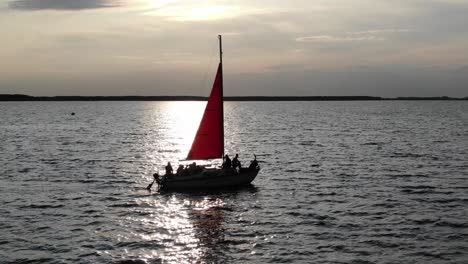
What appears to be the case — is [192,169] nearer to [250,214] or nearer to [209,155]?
[209,155]

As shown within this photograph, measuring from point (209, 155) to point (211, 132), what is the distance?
207 cm

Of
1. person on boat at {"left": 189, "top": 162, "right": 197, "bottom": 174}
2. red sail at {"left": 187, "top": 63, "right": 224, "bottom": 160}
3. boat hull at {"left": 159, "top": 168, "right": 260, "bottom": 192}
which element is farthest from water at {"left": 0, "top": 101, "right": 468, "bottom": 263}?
red sail at {"left": 187, "top": 63, "right": 224, "bottom": 160}

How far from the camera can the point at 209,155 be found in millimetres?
46156

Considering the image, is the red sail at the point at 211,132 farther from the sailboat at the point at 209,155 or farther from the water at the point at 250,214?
the water at the point at 250,214

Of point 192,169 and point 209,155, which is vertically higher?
point 209,155

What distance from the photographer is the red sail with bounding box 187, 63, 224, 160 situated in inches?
1795

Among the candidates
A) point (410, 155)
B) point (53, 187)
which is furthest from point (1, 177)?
point (410, 155)

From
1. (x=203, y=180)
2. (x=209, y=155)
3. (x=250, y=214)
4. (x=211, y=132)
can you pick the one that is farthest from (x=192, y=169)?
(x=250, y=214)

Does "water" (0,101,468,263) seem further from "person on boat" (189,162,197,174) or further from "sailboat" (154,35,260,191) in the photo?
"person on boat" (189,162,197,174)

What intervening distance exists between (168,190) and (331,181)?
1656cm

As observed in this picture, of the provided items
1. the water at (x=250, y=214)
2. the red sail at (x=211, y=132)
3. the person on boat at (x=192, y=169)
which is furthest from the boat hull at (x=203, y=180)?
the red sail at (x=211, y=132)

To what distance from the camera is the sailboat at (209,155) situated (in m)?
44.7

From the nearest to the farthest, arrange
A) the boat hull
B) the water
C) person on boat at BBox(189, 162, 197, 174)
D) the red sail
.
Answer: the water < the boat hull < person on boat at BBox(189, 162, 197, 174) < the red sail

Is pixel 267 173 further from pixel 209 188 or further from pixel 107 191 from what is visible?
pixel 107 191
